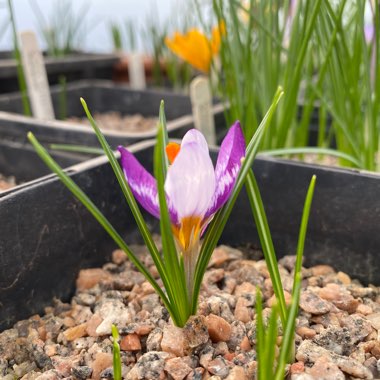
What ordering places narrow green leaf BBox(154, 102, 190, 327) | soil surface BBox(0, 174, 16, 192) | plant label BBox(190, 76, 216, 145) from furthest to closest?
soil surface BBox(0, 174, 16, 192) < plant label BBox(190, 76, 216, 145) < narrow green leaf BBox(154, 102, 190, 327)

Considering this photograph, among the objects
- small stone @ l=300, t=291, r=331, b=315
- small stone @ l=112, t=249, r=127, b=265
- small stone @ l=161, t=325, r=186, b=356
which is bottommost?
small stone @ l=112, t=249, r=127, b=265

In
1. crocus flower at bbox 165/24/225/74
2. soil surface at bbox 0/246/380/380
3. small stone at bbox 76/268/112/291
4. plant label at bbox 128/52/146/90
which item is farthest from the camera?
plant label at bbox 128/52/146/90

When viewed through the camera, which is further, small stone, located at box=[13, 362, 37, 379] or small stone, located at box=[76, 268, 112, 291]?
small stone, located at box=[76, 268, 112, 291]

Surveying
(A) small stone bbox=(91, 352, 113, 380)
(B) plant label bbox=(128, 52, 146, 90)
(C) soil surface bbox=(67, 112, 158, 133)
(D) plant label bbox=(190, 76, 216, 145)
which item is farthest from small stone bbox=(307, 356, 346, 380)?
(B) plant label bbox=(128, 52, 146, 90)

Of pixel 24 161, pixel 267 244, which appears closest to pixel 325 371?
pixel 267 244

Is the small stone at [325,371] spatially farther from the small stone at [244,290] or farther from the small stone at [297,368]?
the small stone at [244,290]

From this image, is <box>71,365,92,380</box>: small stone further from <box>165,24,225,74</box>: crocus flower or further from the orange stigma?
<box>165,24,225,74</box>: crocus flower

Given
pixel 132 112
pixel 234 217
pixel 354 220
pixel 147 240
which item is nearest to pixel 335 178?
pixel 354 220
